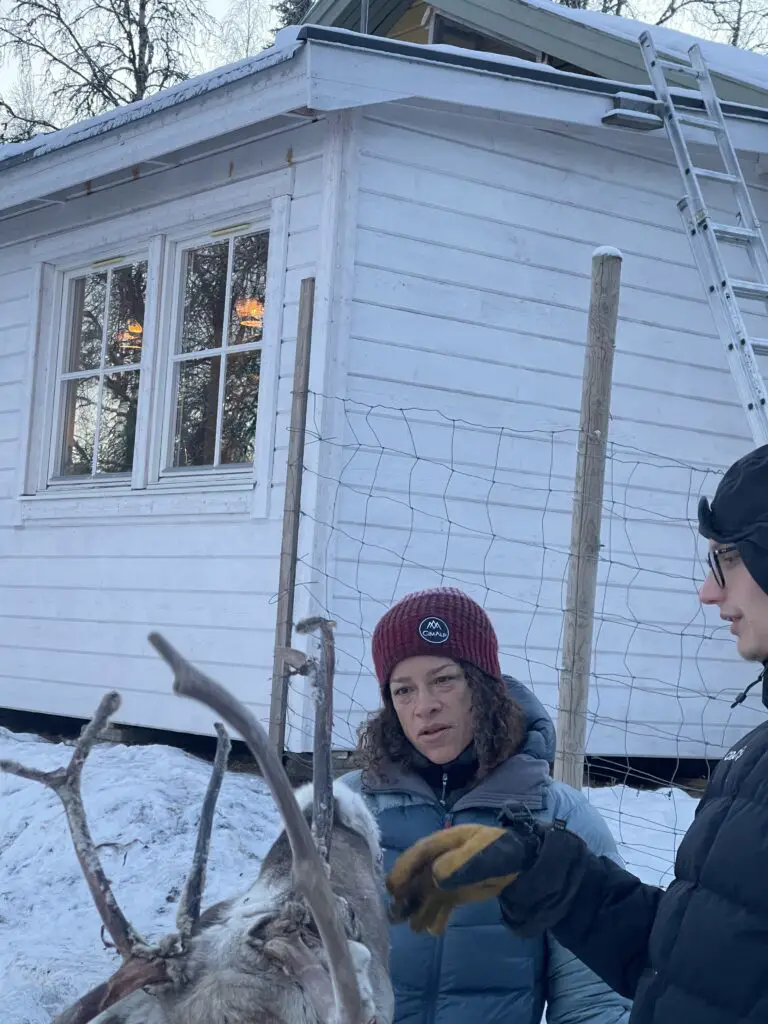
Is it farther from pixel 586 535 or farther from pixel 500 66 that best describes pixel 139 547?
pixel 586 535

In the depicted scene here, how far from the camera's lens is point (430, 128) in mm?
6328

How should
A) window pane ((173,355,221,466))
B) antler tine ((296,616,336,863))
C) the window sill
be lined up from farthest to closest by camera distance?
window pane ((173,355,221,466))
the window sill
antler tine ((296,616,336,863))

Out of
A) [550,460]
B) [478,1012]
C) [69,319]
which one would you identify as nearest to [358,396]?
[550,460]

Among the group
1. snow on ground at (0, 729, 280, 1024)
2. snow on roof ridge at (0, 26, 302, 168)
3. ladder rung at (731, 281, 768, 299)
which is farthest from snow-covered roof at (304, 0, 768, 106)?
snow on ground at (0, 729, 280, 1024)

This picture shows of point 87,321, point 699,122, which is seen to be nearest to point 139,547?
point 87,321

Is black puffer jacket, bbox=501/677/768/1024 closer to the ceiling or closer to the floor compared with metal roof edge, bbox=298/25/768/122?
closer to the floor

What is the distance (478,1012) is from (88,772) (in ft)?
13.4

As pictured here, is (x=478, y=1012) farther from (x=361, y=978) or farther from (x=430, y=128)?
(x=430, y=128)

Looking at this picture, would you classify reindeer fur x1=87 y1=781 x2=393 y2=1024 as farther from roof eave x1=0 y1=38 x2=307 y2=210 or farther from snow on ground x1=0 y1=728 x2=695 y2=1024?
roof eave x1=0 y1=38 x2=307 y2=210

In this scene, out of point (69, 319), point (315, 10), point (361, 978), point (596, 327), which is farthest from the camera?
point (315, 10)

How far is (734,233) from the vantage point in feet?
19.6

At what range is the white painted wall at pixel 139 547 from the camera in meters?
6.32

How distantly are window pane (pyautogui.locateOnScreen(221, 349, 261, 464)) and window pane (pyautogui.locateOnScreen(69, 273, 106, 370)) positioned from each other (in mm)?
1399

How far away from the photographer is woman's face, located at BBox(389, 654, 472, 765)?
7.38 ft
